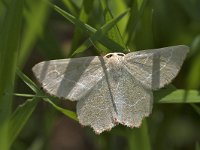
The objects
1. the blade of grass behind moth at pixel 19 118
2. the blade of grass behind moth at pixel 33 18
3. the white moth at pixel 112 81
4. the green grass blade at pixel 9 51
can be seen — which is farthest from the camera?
the white moth at pixel 112 81

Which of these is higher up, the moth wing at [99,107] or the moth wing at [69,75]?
the moth wing at [69,75]

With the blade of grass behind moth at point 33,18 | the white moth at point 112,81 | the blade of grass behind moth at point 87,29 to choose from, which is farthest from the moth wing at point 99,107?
the blade of grass behind moth at point 33,18

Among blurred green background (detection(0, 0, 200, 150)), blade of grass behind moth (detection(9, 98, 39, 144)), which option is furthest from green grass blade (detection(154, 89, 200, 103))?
blade of grass behind moth (detection(9, 98, 39, 144))

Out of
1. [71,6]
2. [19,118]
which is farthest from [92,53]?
[19,118]

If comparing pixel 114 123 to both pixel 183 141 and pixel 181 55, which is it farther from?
pixel 183 141

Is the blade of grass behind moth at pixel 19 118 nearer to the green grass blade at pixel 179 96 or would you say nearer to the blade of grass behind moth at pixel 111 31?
the blade of grass behind moth at pixel 111 31

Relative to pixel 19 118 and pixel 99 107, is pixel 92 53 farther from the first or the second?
pixel 19 118

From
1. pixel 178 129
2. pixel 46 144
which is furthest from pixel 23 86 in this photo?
pixel 178 129

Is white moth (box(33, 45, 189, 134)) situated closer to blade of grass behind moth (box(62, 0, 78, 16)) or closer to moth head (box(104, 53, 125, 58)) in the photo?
moth head (box(104, 53, 125, 58))
